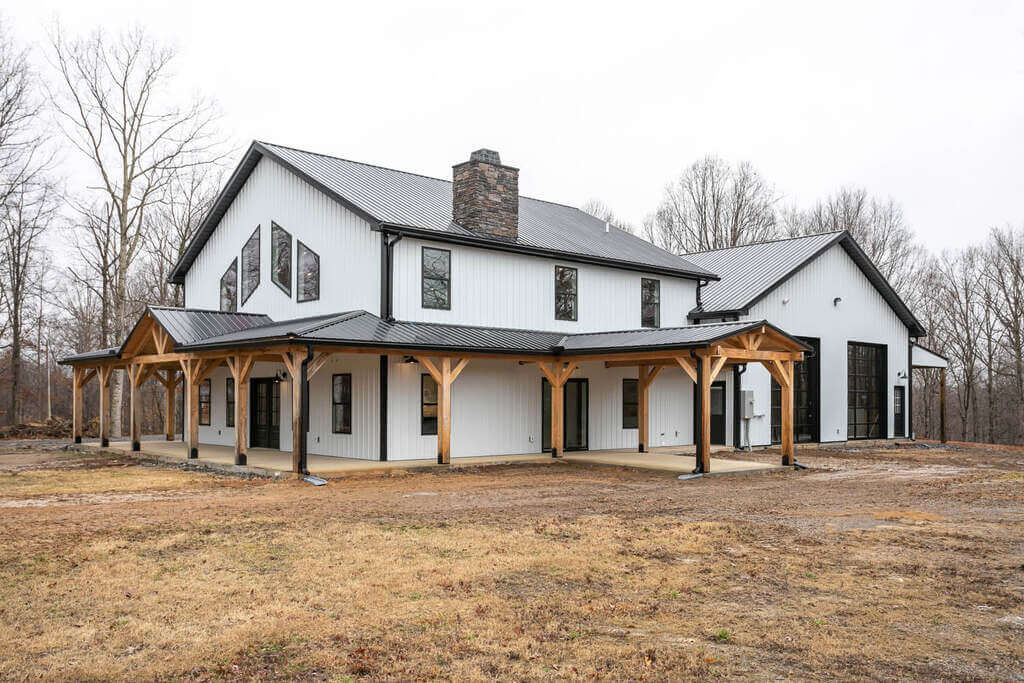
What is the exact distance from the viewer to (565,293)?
2033 cm

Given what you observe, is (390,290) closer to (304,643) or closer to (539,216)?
(539,216)

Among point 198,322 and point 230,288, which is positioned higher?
point 230,288

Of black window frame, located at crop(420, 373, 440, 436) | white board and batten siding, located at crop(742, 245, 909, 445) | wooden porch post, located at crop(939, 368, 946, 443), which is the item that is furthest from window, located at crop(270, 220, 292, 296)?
wooden porch post, located at crop(939, 368, 946, 443)

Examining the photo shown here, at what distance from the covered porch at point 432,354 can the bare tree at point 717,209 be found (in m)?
25.6

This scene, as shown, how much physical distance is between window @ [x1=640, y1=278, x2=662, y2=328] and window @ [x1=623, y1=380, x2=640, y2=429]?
5.75 feet

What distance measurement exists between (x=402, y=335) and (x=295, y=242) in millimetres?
4920

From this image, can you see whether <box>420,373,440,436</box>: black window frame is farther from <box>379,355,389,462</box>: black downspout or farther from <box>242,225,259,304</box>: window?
<box>242,225,259,304</box>: window

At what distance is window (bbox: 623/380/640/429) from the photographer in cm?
2125

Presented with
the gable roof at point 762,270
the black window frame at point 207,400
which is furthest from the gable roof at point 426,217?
the black window frame at point 207,400

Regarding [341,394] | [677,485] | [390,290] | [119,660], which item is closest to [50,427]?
[341,394]

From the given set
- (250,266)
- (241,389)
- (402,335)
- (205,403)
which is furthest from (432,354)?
(205,403)

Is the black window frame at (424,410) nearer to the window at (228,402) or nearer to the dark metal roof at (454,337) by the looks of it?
the dark metal roof at (454,337)

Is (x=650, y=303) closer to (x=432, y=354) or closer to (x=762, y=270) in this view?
(x=762, y=270)

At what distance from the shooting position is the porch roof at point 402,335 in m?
15.0
